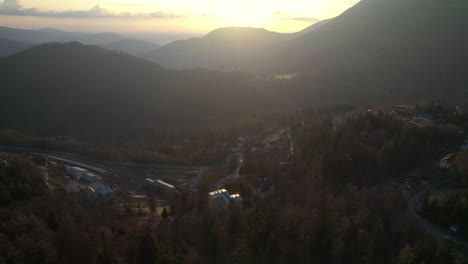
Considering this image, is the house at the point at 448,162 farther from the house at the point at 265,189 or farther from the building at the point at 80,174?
the building at the point at 80,174

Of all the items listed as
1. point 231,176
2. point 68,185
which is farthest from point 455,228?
point 68,185

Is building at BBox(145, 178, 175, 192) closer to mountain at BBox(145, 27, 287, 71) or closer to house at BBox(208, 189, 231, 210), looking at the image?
house at BBox(208, 189, 231, 210)

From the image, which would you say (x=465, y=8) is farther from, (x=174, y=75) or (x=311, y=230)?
(x=311, y=230)

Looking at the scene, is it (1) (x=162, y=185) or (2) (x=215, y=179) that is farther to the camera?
(1) (x=162, y=185)

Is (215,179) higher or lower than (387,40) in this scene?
lower

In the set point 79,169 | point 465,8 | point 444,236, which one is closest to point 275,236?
point 444,236

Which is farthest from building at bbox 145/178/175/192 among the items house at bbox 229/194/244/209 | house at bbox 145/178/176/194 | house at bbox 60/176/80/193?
house at bbox 229/194/244/209

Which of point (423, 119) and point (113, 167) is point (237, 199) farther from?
point (423, 119)
